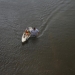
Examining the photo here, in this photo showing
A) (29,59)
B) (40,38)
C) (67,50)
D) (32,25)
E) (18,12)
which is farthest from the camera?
(18,12)

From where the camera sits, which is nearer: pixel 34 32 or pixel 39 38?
pixel 34 32

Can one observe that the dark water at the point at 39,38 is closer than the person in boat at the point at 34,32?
Yes

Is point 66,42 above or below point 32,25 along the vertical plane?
below

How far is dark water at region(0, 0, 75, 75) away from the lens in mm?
23297

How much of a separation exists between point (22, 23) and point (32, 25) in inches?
65.8

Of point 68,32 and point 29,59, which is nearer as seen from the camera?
point 29,59

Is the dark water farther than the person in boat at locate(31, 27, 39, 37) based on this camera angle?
No

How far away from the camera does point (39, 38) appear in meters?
27.9

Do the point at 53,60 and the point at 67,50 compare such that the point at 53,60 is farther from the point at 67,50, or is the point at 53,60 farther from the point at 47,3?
the point at 47,3

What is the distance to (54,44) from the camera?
26.8 metres

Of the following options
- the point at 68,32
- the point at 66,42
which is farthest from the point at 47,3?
the point at 66,42

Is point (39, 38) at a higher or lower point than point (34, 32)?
lower

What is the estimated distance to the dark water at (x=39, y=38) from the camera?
76.4 ft

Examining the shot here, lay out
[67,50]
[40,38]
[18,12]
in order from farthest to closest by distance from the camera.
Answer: [18,12], [40,38], [67,50]
